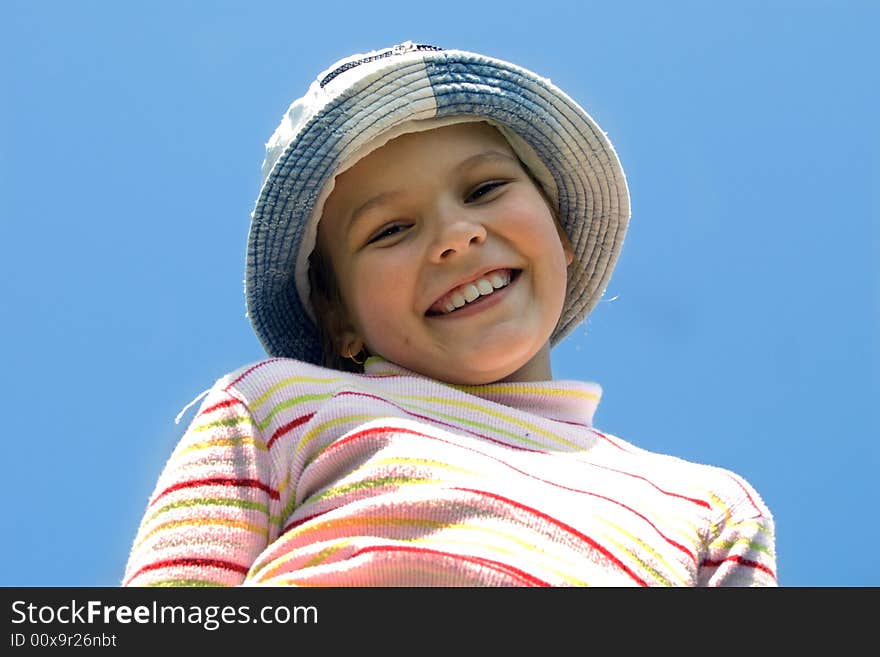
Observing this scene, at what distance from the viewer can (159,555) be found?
6.19 feet

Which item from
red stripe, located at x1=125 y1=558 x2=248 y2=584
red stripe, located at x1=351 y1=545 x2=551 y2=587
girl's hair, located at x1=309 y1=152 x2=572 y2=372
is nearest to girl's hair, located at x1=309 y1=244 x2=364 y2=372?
girl's hair, located at x1=309 y1=152 x2=572 y2=372

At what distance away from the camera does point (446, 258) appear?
7.86ft

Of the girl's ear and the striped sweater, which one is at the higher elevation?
the girl's ear

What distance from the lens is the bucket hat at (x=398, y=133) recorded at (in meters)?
2.43

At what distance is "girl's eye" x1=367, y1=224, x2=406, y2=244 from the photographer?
8.05 ft

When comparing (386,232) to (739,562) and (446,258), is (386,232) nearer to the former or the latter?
(446,258)

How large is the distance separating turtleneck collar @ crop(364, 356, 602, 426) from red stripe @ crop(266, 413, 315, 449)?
334mm

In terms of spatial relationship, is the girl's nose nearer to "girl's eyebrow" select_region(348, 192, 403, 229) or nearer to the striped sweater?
"girl's eyebrow" select_region(348, 192, 403, 229)

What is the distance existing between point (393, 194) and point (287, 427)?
1.88ft

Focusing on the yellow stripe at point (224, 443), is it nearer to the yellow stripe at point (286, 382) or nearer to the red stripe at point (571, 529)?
the yellow stripe at point (286, 382)
